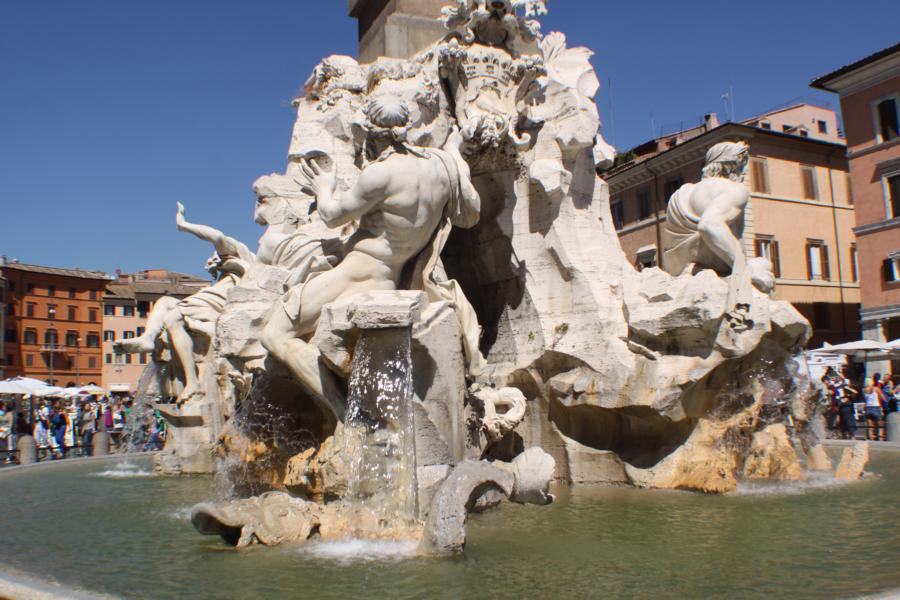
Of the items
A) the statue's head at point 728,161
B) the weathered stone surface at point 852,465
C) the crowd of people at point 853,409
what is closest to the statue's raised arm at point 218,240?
the statue's head at point 728,161

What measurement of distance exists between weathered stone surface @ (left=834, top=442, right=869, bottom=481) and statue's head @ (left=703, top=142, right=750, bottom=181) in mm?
2841

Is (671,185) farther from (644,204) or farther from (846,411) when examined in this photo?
(846,411)

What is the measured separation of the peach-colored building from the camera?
2948cm

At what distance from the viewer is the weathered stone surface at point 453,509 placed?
467 centimetres

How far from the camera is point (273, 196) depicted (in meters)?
9.25

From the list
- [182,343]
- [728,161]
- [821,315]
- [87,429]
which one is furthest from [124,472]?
[821,315]

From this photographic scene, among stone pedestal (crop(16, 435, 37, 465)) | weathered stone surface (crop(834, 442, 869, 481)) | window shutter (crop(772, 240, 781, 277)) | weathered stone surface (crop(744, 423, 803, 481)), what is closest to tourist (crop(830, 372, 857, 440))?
weathered stone surface (crop(834, 442, 869, 481))

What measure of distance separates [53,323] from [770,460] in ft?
188

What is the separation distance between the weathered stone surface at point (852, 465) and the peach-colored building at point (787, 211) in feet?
69.6

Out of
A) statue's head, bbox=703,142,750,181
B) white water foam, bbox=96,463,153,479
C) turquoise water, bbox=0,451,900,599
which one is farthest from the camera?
white water foam, bbox=96,463,153,479

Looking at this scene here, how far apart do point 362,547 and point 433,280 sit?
215 centimetres

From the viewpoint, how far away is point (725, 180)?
8.21 metres

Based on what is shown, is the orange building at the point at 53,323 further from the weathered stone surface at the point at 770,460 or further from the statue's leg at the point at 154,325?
the weathered stone surface at the point at 770,460

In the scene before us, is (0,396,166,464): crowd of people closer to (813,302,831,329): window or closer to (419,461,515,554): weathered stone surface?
(419,461,515,554): weathered stone surface
